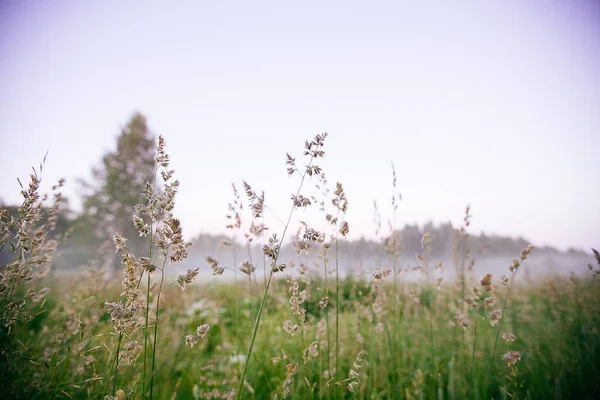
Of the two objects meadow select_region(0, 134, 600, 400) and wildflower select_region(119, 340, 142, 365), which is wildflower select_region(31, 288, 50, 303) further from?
wildflower select_region(119, 340, 142, 365)

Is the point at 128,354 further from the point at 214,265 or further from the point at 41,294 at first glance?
the point at 41,294

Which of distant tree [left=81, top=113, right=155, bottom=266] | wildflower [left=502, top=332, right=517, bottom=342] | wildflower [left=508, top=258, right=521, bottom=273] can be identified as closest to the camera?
wildflower [left=502, top=332, right=517, bottom=342]

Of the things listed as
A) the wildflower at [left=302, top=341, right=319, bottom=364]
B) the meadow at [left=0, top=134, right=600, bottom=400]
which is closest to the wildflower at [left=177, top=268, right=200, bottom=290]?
the meadow at [left=0, top=134, right=600, bottom=400]

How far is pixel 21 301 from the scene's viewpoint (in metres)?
1.71

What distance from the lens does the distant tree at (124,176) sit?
2319 cm

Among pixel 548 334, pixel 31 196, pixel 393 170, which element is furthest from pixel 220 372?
pixel 548 334

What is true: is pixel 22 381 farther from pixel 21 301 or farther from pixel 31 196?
pixel 31 196

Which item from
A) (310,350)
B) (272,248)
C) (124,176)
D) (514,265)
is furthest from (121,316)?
(124,176)

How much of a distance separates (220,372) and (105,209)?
25052mm

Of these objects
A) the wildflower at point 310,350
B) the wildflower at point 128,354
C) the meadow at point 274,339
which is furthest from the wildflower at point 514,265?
the wildflower at point 128,354

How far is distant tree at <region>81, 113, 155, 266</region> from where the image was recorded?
23.2 meters

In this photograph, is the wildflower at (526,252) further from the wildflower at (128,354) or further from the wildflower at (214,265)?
the wildflower at (128,354)

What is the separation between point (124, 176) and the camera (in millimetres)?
24766

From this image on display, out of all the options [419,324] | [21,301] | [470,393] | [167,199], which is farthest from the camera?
[419,324]
